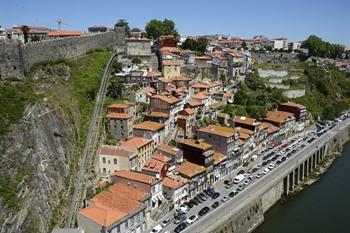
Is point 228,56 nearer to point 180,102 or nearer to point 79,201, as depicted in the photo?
point 180,102

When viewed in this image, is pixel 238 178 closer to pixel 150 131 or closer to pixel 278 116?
pixel 150 131

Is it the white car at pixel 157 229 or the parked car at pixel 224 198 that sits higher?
the white car at pixel 157 229

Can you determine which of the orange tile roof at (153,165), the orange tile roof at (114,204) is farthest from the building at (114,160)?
the orange tile roof at (114,204)

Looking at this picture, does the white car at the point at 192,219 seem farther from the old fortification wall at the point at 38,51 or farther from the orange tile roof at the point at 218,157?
the old fortification wall at the point at 38,51

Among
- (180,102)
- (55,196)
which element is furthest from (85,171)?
(180,102)

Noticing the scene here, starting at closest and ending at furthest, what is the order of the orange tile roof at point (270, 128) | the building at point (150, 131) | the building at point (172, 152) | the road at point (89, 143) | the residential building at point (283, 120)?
1. the road at point (89, 143)
2. the building at point (172, 152)
3. the building at point (150, 131)
4. the orange tile roof at point (270, 128)
5. the residential building at point (283, 120)

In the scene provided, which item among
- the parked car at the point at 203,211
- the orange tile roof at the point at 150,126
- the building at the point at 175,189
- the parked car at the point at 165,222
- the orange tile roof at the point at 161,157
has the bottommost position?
the parked car at the point at 165,222
